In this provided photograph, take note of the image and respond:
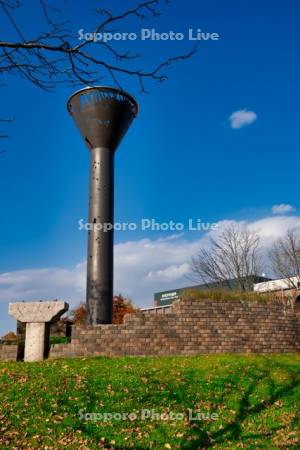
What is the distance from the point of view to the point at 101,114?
57.1ft

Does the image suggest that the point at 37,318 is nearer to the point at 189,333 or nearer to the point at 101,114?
the point at 189,333

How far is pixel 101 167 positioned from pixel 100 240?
9.17ft

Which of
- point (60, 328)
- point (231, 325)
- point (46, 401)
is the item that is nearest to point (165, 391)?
point (46, 401)

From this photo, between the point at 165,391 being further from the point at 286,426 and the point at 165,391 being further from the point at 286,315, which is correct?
the point at 286,315

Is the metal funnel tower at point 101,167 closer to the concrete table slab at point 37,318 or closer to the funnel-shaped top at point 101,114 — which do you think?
the funnel-shaped top at point 101,114

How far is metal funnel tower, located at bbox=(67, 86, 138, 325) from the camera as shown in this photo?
647 inches

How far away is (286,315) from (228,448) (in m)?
9.38

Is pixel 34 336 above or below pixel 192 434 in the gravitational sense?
above

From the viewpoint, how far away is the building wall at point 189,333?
14547 mm

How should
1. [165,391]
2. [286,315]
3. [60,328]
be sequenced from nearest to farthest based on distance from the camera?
1. [165,391]
2. [286,315]
3. [60,328]

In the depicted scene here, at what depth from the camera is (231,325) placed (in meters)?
15.4

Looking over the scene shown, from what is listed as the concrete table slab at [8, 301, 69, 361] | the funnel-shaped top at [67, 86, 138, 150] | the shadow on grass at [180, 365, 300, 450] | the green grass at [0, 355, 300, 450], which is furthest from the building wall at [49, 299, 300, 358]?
the funnel-shaped top at [67, 86, 138, 150]

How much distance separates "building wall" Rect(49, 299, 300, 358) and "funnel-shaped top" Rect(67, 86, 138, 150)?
672 cm

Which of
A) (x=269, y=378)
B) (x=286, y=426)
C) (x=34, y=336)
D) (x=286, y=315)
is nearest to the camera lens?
(x=286, y=426)
